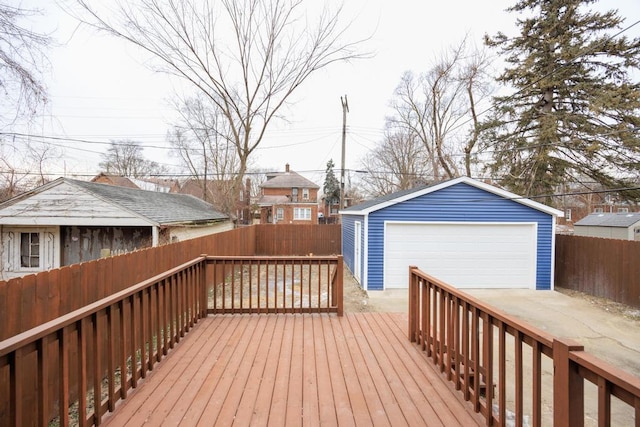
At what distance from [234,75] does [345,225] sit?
754 cm

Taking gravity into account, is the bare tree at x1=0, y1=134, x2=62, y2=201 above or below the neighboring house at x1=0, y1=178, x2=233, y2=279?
above

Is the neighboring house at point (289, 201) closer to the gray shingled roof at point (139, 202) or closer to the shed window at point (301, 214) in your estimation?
the shed window at point (301, 214)

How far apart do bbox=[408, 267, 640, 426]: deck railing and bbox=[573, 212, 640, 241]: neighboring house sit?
1759cm

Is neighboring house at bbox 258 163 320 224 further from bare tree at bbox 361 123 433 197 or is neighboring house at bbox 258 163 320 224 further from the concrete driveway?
the concrete driveway

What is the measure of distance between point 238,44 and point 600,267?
517 inches

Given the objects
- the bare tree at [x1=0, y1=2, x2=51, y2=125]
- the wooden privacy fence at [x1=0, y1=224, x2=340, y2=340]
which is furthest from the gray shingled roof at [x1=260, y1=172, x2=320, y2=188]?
the bare tree at [x1=0, y1=2, x2=51, y2=125]

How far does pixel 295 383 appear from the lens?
2473mm

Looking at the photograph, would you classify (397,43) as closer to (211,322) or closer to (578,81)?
(578,81)

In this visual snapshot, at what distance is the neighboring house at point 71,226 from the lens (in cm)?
816

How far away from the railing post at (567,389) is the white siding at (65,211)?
8695 mm

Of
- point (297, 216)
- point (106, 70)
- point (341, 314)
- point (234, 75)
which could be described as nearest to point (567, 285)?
point (341, 314)

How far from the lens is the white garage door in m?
8.49

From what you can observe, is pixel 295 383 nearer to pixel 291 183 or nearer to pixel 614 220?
pixel 614 220

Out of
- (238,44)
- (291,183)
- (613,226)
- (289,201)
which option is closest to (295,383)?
(238,44)
